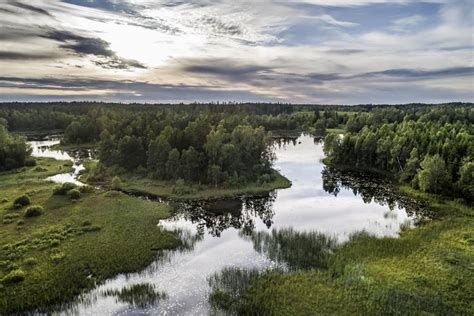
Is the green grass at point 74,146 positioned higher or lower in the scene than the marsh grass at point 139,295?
higher

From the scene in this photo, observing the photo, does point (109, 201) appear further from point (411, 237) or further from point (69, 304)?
point (411, 237)

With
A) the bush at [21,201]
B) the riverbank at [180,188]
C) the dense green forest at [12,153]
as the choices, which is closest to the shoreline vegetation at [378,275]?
the riverbank at [180,188]

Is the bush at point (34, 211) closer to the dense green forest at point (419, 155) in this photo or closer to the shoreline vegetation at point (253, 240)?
the shoreline vegetation at point (253, 240)

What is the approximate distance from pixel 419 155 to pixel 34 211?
78.1 meters

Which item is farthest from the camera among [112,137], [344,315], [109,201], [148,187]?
[112,137]

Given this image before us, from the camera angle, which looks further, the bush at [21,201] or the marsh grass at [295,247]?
the bush at [21,201]

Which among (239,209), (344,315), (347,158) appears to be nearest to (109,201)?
(239,209)

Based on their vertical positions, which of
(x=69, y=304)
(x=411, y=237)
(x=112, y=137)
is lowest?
(x=69, y=304)

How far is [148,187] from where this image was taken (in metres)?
72.6

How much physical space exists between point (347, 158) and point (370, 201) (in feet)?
115

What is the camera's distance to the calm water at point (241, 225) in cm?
3150

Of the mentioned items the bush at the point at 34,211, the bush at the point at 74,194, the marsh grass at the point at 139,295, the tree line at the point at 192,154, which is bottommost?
the marsh grass at the point at 139,295

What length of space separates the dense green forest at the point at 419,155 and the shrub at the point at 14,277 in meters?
67.2

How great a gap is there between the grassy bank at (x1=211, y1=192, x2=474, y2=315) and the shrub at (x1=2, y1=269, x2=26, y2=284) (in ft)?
66.1
